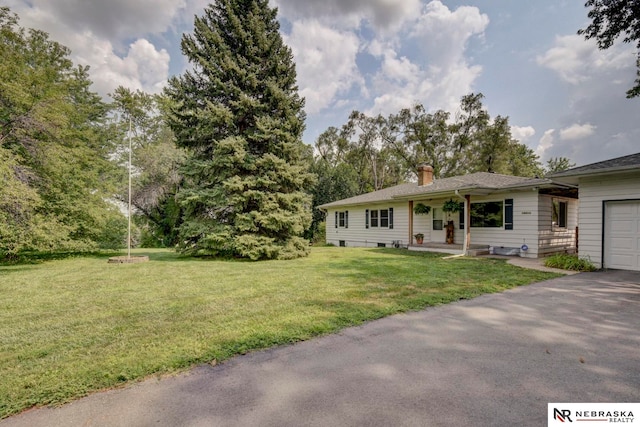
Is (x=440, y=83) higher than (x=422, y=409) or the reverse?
higher

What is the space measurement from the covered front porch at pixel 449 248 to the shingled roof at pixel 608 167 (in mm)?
3988

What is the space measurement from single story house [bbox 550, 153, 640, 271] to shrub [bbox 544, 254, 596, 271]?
1.70 feet

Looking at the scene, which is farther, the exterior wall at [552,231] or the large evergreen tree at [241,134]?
the exterior wall at [552,231]

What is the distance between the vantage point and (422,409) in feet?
6.63

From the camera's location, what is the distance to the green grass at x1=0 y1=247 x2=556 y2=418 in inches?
101

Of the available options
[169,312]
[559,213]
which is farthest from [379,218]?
[169,312]

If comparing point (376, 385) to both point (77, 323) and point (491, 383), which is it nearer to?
point (491, 383)

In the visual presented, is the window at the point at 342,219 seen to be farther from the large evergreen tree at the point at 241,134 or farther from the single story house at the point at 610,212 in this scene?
the single story house at the point at 610,212

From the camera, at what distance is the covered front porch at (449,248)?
11516mm

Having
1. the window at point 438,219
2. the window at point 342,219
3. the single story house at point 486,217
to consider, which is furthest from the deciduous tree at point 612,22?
the window at point 342,219

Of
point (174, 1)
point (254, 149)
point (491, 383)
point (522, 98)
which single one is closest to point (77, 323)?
point (491, 383)

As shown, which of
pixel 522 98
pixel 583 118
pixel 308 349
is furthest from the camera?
pixel 583 118

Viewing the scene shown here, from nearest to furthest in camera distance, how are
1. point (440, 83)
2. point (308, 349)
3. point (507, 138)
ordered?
point (308, 349) → point (440, 83) → point (507, 138)

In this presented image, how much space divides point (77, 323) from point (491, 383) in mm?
4783
